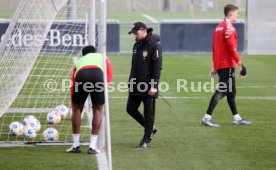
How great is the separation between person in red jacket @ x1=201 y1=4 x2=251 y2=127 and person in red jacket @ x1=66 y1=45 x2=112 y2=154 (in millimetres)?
3151

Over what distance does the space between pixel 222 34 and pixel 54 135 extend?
12.3ft

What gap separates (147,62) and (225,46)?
252cm

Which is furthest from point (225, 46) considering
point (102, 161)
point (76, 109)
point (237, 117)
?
point (102, 161)

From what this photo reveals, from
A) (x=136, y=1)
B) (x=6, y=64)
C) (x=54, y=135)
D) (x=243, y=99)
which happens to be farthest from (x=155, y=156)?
(x=136, y=1)

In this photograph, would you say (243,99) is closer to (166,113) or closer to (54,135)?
(166,113)

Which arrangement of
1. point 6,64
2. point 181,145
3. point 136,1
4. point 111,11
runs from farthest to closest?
point 136,1, point 111,11, point 6,64, point 181,145

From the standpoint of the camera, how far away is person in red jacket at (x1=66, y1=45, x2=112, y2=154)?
41.6ft

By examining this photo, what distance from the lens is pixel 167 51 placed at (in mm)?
29906

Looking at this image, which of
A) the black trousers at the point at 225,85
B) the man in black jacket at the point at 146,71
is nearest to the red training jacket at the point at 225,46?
the black trousers at the point at 225,85

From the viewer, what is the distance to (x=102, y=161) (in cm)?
1220

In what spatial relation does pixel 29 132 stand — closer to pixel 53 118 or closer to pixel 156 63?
pixel 53 118

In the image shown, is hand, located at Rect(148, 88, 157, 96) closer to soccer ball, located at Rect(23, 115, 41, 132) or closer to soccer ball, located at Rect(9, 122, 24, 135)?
→ soccer ball, located at Rect(23, 115, 41, 132)

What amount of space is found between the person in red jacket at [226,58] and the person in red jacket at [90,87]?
315 cm

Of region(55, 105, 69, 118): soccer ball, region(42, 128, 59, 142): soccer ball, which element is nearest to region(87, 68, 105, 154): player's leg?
region(42, 128, 59, 142): soccer ball
